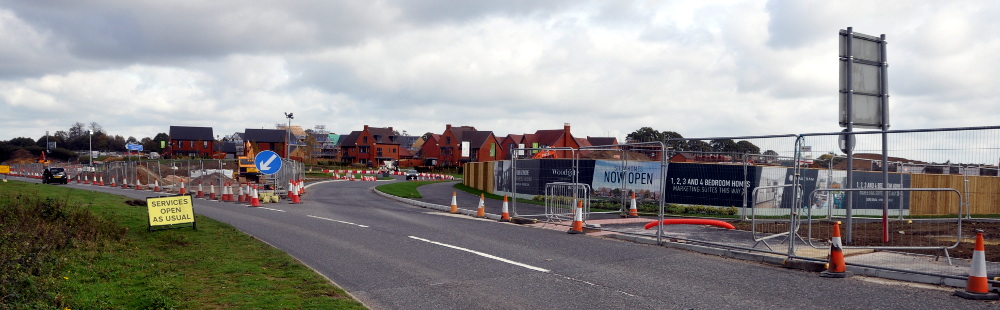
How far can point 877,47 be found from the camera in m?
12.8

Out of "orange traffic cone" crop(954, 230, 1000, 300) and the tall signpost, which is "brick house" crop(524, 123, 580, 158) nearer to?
the tall signpost

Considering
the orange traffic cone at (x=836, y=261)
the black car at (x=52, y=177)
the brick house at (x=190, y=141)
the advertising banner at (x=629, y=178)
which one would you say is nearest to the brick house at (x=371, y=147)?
the brick house at (x=190, y=141)

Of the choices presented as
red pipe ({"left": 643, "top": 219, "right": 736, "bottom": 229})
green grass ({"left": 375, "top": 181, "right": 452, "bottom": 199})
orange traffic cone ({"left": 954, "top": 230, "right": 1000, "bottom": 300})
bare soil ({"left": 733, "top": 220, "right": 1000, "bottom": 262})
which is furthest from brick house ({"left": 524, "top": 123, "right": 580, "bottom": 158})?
orange traffic cone ({"left": 954, "top": 230, "right": 1000, "bottom": 300})

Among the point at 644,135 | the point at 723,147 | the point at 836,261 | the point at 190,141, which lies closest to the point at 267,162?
the point at 723,147

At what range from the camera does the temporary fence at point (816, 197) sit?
405 inches

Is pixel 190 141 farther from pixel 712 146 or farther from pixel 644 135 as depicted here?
pixel 712 146

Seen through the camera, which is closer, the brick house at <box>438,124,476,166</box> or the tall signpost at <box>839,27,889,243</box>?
the tall signpost at <box>839,27,889,243</box>

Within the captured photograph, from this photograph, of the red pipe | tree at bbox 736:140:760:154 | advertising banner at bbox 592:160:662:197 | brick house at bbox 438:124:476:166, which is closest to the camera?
tree at bbox 736:140:760:154

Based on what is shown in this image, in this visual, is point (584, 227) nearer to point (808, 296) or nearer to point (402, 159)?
point (808, 296)

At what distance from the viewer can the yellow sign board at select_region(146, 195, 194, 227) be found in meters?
13.9

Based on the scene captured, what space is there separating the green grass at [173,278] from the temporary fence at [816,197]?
7085mm

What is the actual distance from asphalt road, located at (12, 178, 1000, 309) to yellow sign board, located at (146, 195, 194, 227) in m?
1.65

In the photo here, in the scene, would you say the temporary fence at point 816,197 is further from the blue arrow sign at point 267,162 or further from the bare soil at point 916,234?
the blue arrow sign at point 267,162

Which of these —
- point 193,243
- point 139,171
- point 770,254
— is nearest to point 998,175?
point 770,254
